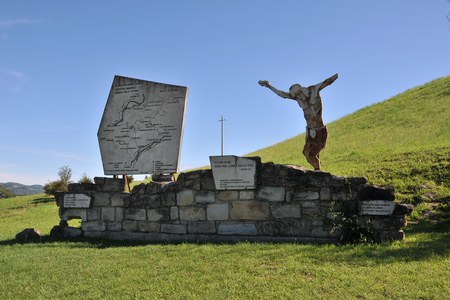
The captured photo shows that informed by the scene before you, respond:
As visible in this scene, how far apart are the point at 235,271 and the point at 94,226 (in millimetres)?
4977

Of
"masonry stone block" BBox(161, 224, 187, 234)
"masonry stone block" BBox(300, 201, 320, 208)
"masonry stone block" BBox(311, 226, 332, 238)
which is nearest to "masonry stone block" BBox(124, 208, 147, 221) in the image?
"masonry stone block" BBox(161, 224, 187, 234)

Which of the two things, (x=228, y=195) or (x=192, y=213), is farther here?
(x=192, y=213)

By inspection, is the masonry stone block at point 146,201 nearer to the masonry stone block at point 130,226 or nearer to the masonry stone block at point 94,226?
the masonry stone block at point 130,226

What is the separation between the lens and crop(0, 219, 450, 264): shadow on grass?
6441 mm

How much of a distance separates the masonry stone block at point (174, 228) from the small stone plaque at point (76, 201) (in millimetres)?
2047

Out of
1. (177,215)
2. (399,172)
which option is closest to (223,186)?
(177,215)

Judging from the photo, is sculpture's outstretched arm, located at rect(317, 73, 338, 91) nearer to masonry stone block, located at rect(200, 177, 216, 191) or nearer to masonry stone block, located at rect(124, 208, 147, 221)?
masonry stone block, located at rect(200, 177, 216, 191)

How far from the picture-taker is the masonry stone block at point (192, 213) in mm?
8875

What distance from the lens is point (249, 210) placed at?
27.9 ft

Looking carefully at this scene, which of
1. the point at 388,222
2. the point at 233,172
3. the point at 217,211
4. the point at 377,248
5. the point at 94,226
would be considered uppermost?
the point at 233,172

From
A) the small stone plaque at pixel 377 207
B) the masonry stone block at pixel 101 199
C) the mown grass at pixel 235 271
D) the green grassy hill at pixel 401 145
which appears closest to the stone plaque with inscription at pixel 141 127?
the masonry stone block at pixel 101 199

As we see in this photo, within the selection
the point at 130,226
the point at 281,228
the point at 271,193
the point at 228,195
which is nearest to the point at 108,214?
the point at 130,226

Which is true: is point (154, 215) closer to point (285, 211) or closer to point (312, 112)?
point (285, 211)

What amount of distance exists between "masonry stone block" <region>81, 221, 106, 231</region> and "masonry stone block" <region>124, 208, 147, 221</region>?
66 centimetres
